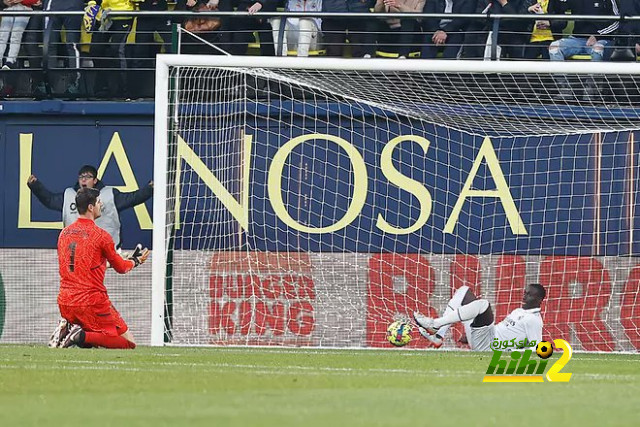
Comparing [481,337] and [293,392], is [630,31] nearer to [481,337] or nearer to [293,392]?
[481,337]

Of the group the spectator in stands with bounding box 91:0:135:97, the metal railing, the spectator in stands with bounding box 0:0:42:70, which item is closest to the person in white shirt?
the metal railing

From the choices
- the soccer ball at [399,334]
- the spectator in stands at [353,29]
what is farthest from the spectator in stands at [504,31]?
the soccer ball at [399,334]

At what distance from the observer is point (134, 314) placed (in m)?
15.6

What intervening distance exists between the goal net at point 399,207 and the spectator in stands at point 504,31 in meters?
0.84

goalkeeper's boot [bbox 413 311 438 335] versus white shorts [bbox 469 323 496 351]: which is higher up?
goalkeeper's boot [bbox 413 311 438 335]

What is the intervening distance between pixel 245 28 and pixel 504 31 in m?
3.28

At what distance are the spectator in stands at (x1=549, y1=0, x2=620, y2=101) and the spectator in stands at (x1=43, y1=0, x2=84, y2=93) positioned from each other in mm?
5710

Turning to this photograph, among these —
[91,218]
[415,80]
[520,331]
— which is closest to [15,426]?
[91,218]

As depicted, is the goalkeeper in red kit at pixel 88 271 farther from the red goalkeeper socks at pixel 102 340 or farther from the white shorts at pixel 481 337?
the white shorts at pixel 481 337

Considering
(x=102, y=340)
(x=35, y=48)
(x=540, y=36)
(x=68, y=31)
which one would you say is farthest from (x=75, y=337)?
(x=540, y=36)

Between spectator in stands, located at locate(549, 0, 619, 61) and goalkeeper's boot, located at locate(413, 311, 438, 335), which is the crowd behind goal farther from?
goalkeeper's boot, located at locate(413, 311, 438, 335)

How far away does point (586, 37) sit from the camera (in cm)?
1581

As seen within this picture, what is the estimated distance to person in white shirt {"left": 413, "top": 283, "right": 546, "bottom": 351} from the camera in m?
12.7

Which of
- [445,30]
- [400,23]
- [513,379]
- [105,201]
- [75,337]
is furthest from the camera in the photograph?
[400,23]
